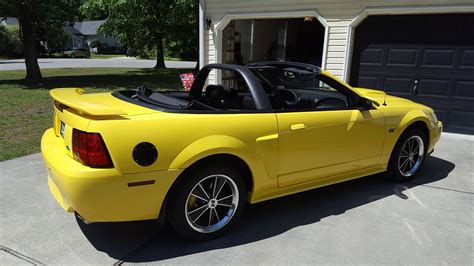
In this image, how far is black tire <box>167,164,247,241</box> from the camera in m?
2.92

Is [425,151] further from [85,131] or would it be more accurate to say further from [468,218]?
[85,131]

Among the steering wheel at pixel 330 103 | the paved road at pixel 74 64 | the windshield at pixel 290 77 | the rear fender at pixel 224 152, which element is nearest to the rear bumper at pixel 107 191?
the rear fender at pixel 224 152

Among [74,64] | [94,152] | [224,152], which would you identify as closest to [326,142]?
[224,152]

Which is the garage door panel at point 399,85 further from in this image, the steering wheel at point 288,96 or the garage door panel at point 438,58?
the steering wheel at point 288,96

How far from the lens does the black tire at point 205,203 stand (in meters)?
2.92

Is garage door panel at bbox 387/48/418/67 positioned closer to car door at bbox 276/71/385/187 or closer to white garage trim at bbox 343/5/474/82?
white garage trim at bbox 343/5/474/82

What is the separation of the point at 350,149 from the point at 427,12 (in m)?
4.68

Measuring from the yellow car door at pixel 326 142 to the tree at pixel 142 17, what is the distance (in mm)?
18369

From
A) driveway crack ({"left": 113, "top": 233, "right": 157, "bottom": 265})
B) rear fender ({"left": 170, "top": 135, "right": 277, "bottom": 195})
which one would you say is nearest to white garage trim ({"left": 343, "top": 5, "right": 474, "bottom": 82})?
rear fender ({"left": 170, "top": 135, "right": 277, "bottom": 195})

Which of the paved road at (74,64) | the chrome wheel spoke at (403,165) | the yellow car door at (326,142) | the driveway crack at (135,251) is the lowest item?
the paved road at (74,64)

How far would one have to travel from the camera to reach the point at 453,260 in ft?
9.81

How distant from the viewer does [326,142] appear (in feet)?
12.0

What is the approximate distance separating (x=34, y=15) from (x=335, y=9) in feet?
39.5

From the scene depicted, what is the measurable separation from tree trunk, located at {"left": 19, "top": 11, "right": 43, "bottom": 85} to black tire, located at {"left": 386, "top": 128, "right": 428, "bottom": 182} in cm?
1405
